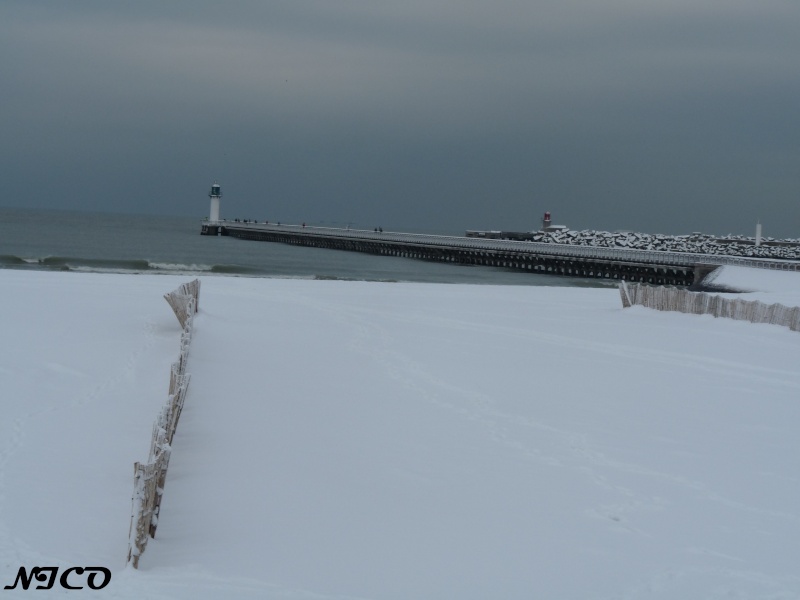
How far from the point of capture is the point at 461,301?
25812 millimetres

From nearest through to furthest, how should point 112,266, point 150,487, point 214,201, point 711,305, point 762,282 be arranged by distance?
1. point 150,487
2. point 711,305
3. point 762,282
4. point 112,266
5. point 214,201

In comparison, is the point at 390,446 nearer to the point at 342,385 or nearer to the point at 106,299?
the point at 342,385

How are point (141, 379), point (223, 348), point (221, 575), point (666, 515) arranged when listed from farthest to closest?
point (223, 348)
point (141, 379)
point (666, 515)
point (221, 575)

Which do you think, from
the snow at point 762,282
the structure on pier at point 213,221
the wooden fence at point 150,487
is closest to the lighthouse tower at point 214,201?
the structure on pier at point 213,221

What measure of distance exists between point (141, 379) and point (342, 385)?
2.56 m

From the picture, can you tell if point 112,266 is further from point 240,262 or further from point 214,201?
point 214,201

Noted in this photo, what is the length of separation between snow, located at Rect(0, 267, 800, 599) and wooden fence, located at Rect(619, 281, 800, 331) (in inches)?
112

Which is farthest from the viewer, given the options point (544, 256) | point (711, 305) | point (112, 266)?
point (544, 256)

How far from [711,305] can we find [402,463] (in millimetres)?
15034

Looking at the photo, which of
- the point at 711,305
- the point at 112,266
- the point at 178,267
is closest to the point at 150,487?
the point at 711,305

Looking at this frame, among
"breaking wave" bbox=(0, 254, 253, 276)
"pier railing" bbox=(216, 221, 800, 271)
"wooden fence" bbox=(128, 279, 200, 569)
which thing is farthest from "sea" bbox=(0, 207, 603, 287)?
"wooden fence" bbox=(128, 279, 200, 569)

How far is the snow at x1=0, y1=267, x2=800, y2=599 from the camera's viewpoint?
21.3 feet

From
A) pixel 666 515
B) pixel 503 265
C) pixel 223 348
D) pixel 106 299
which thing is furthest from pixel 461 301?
pixel 503 265

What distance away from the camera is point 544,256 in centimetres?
5747
